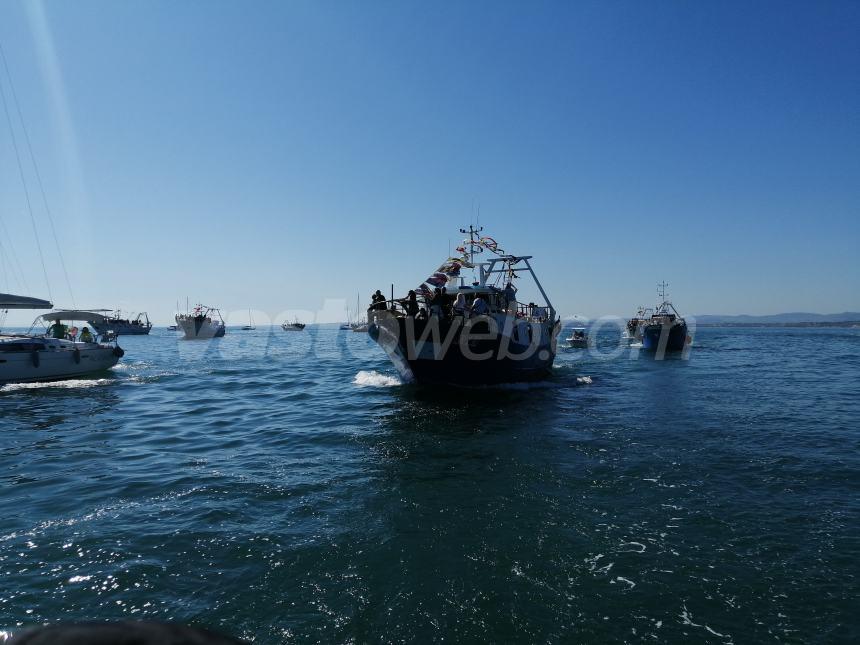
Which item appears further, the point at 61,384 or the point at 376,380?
the point at 376,380

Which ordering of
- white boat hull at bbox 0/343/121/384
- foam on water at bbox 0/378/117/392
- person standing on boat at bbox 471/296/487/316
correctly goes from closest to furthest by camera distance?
person standing on boat at bbox 471/296/487/316
foam on water at bbox 0/378/117/392
white boat hull at bbox 0/343/121/384

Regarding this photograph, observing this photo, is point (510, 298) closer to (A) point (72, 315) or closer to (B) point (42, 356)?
(B) point (42, 356)

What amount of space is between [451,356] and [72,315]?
28016 mm

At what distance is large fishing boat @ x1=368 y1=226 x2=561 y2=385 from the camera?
18016 mm

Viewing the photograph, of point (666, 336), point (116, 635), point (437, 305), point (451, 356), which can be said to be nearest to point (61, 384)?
point (437, 305)

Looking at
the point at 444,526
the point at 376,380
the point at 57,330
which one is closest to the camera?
the point at 444,526

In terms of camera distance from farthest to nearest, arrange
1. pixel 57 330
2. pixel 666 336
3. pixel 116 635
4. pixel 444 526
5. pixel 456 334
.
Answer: pixel 666 336 < pixel 57 330 < pixel 456 334 < pixel 444 526 < pixel 116 635

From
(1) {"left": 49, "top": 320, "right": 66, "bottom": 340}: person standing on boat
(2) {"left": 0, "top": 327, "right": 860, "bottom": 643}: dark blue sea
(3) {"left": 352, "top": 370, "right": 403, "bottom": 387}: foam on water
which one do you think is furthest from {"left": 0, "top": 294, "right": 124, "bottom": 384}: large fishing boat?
(3) {"left": 352, "top": 370, "right": 403, "bottom": 387}: foam on water

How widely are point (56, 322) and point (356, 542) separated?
1307 inches

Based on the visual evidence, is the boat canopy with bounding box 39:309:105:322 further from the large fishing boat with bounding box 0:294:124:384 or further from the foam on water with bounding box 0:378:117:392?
the foam on water with bounding box 0:378:117:392

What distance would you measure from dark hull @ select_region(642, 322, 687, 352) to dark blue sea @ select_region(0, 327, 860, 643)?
100 feet

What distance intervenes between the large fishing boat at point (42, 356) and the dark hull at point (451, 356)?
17106 millimetres

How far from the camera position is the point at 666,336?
4309cm

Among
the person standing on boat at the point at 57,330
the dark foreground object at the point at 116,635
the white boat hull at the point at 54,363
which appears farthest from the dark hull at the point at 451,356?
the person standing on boat at the point at 57,330
